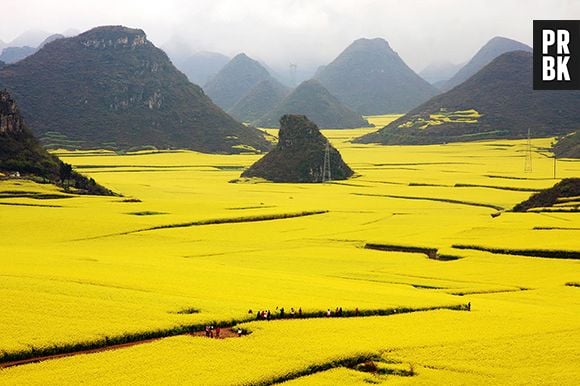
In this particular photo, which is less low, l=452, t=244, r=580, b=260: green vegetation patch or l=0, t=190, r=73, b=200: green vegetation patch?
l=0, t=190, r=73, b=200: green vegetation patch

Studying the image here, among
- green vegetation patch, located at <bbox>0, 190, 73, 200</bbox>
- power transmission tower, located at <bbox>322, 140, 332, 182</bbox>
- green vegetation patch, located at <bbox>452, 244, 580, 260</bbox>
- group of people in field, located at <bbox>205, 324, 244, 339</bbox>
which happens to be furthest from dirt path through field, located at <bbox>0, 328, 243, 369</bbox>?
power transmission tower, located at <bbox>322, 140, 332, 182</bbox>

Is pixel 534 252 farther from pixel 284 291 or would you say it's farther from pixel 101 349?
pixel 101 349

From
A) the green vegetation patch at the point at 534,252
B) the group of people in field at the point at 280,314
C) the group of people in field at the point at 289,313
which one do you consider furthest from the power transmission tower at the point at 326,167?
the group of people in field at the point at 280,314

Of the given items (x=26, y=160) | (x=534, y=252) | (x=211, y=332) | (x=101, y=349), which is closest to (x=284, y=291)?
(x=211, y=332)

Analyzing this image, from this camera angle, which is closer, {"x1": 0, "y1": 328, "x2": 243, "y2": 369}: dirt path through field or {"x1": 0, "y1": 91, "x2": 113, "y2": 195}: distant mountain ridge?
{"x1": 0, "y1": 328, "x2": 243, "y2": 369}: dirt path through field

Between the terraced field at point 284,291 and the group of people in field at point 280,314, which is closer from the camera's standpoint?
the terraced field at point 284,291

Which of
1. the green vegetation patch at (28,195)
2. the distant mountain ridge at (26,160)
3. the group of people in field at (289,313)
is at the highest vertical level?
the distant mountain ridge at (26,160)

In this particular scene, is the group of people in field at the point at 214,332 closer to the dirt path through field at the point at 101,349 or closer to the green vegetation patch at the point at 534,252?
the dirt path through field at the point at 101,349

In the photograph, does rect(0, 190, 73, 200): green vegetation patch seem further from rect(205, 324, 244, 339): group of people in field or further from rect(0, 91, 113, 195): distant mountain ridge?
rect(205, 324, 244, 339): group of people in field

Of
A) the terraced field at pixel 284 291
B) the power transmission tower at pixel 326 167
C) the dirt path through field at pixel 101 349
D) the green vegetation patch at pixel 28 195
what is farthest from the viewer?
the power transmission tower at pixel 326 167
